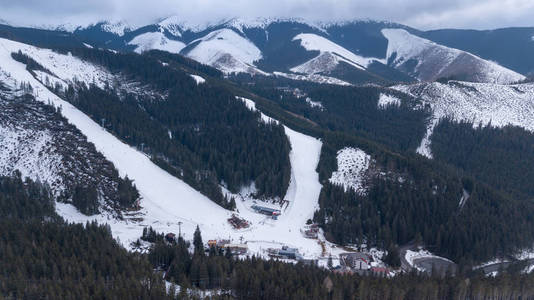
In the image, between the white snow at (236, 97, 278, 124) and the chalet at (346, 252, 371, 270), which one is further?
the white snow at (236, 97, 278, 124)

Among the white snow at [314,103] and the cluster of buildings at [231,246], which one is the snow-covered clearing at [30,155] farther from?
the white snow at [314,103]

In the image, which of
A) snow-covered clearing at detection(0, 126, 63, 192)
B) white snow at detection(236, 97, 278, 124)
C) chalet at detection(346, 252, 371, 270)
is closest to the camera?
chalet at detection(346, 252, 371, 270)

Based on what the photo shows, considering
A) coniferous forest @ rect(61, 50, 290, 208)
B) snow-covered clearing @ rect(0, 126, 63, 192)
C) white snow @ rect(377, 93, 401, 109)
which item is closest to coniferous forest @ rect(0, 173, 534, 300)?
snow-covered clearing @ rect(0, 126, 63, 192)

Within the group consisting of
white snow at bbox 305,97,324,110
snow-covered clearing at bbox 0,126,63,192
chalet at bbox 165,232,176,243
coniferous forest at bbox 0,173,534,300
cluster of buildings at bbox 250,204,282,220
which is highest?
white snow at bbox 305,97,324,110

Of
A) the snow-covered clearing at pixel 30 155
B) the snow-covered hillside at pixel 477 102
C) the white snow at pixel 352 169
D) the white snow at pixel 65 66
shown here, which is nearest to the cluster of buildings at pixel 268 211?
the white snow at pixel 352 169

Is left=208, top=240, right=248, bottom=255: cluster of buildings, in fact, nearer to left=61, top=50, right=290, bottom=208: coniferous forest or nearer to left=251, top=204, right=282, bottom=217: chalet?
left=251, top=204, right=282, bottom=217: chalet

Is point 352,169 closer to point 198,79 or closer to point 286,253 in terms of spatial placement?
point 286,253

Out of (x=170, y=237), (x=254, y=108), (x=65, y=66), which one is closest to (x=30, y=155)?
(x=170, y=237)
